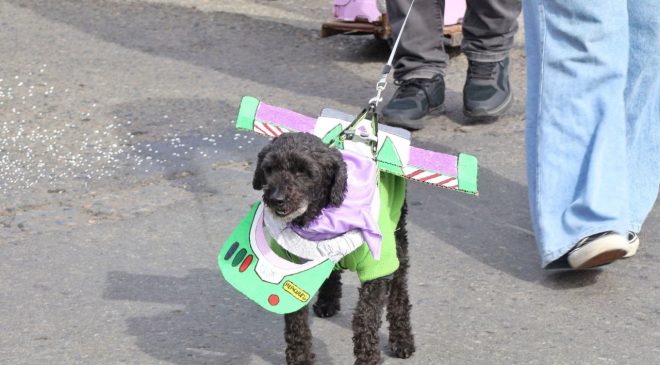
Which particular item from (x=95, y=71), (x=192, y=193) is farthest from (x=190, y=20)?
(x=192, y=193)

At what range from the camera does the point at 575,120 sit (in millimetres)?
4320

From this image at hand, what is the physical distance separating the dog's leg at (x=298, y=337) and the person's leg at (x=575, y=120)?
45.5 inches

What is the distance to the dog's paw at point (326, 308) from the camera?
162 inches

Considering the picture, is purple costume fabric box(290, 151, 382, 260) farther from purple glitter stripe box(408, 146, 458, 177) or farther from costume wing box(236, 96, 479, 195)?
purple glitter stripe box(408, 146, 458, 177)

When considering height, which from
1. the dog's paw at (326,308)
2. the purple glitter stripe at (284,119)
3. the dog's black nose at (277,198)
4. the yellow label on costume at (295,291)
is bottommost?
the dog's paw at (326,308)

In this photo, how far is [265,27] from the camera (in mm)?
8117

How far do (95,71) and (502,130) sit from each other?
2.46 m

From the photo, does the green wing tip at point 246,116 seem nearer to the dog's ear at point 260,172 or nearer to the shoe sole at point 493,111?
the dog's ear at point 260,172

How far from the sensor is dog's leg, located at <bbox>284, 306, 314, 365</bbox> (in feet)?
11.8

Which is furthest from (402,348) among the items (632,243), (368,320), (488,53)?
(488,53)

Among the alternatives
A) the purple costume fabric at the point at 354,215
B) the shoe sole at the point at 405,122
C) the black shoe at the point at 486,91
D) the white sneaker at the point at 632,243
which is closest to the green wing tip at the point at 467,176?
the purple costume fabric at the point at 354,215

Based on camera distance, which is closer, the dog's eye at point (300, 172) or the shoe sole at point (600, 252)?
the dog's eye at point (300, 172)

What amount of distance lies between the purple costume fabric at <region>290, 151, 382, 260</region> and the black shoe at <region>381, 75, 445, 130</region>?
2552 mm

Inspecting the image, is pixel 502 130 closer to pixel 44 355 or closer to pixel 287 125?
pixel 287 125
